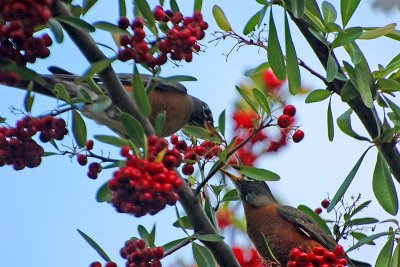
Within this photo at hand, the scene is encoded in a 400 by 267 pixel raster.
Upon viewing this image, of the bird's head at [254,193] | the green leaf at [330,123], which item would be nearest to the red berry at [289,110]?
the green leaf at [330,123]

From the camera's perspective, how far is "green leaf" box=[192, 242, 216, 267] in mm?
1838

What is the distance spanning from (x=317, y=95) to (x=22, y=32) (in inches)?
38.8

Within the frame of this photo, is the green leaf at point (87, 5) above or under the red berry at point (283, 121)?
above

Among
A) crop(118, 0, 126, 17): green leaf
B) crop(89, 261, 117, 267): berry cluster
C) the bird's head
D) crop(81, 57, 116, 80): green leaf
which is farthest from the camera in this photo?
the bird's head

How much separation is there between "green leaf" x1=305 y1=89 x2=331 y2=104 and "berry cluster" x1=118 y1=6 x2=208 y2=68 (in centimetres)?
49

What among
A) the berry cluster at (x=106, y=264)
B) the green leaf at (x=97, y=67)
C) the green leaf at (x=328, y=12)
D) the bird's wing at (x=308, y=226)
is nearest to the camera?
the green leaf at (x=97, y=67)

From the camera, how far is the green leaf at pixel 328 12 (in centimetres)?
220

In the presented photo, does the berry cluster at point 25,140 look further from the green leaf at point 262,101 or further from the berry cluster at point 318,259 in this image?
the berry cluster at point 318,259

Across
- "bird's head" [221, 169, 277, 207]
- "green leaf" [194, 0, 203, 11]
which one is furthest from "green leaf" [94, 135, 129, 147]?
"bird's head" [221, 169, 277, 207]

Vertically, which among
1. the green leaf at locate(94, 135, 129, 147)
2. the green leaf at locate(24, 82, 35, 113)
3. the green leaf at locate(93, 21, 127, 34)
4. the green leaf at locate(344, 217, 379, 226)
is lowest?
the green leaf at locate(344, 217, 379, 226)

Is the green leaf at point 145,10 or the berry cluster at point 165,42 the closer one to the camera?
the berry cluster at point 165,42

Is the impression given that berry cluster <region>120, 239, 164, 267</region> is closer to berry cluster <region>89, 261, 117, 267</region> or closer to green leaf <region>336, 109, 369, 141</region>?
berry cluster <region>89, 261, 117, 267</region>

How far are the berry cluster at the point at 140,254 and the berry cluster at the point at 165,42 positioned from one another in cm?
46

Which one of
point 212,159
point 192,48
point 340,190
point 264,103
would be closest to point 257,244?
point 340,190
